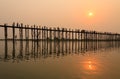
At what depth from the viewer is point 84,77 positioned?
11391 millimetres

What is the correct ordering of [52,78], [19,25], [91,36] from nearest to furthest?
[52,78] → [19,25] → [91,36]

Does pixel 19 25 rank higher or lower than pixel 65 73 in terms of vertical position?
higher

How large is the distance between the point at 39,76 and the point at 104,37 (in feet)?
286

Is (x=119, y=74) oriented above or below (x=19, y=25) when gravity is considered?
below

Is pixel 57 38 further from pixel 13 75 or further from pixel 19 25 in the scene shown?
pixel 13 75

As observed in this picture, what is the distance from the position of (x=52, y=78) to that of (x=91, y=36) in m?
66.6

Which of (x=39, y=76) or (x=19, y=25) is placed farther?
(x=19, y=25)

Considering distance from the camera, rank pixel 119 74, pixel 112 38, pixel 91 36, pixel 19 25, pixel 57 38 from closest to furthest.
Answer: pixel 119 74
pixel 19 25
pixel 57 38
pixel 91 36
pixel 112 38

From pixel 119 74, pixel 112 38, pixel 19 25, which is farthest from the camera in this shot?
pixel 112 38

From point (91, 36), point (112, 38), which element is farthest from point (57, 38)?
point (112, 38)

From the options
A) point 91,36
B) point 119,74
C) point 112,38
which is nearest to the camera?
point 119,74

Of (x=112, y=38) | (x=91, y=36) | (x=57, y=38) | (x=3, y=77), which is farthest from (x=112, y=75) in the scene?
(x=112, y=38)

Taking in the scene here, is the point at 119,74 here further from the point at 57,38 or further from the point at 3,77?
the point at 57,38

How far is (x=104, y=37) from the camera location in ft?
318
